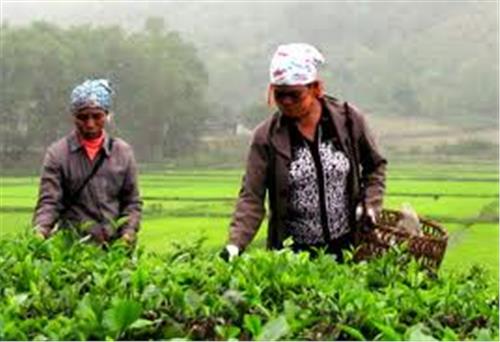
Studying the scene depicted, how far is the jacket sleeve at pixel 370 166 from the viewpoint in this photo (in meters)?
3.73

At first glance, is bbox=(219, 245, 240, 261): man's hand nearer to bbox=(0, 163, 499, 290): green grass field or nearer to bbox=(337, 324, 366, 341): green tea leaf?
bbox=(337, 324, 366, 341): green tea leaf

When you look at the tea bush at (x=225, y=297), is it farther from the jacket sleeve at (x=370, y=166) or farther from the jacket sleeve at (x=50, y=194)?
the jacket sleeve at (x=50, y=194)

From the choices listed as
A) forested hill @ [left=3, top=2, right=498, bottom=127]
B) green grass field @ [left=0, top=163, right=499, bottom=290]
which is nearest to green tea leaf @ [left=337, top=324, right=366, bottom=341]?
green grass field @ [left=0, top=163, right=499, bottom=290]

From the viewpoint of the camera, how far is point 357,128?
3.73 meters

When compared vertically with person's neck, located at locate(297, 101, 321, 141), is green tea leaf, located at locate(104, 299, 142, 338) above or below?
below

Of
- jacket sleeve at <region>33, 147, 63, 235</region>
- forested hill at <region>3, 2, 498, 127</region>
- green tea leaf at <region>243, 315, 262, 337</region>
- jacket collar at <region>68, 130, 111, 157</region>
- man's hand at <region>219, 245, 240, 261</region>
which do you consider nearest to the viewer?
green tea leaf at <region>243, 315, 262, 337</region>

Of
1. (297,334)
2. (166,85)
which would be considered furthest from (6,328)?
(166,85)

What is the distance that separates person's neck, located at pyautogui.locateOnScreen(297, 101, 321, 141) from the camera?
12.1ft

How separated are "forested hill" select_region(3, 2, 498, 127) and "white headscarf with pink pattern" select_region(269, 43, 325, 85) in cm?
5777

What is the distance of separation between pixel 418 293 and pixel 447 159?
154 ft

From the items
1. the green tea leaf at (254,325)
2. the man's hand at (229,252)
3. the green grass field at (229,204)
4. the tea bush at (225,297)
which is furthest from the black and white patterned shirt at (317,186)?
the green grass field at (229,204)

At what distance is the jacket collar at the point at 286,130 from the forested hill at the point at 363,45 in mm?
57642

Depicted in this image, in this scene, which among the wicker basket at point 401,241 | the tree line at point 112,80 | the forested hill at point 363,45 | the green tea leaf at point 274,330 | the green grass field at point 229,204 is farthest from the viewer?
the forested hill at point 363,45

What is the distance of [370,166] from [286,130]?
0.37 metres
